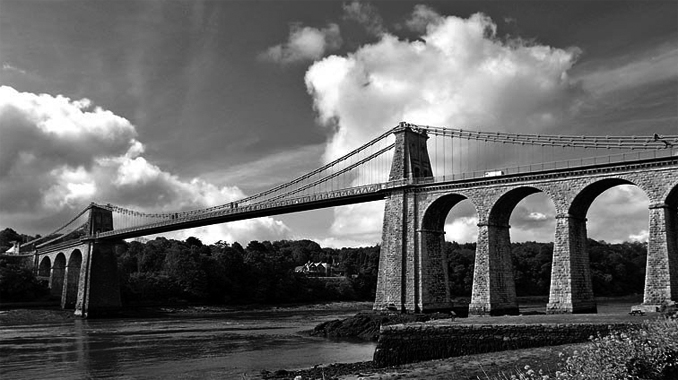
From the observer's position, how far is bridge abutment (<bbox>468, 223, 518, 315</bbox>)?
38281 millimetres

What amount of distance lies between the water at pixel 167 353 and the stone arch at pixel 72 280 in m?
35.4

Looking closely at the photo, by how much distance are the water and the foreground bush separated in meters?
15.1

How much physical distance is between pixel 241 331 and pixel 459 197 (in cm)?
1886

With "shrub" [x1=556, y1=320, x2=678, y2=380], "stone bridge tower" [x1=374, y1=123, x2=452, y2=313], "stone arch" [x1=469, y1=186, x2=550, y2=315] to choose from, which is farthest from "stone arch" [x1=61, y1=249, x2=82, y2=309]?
"shrub" [x1=556, y1=320, x2=678, y2=380]

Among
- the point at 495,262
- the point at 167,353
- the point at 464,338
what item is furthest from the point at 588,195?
the point at 167,353

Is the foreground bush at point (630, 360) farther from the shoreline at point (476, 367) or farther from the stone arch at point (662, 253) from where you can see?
the stone arch at point (662, 253)

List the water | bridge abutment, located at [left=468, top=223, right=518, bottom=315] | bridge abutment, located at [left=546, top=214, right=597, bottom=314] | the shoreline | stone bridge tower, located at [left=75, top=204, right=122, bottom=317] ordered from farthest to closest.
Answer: stone bridge tower, located at [left=75, top=204, right=122, bottom=317] < bridge abutment, located at [left=468, top=223, right=518, bottom=315] < bridge abutment, located at [left=546, top=214, right=597, bottom=314] < the water < the shoreline

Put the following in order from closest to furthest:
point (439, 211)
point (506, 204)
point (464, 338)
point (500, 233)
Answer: point (464, 338) < point (506, 204) < point (500, 233) < point (439, 211)

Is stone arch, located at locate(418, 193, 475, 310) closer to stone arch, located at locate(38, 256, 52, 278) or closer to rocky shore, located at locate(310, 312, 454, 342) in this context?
rocky shore, located at locate(310, 312, 454, 342)

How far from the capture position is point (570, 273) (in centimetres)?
3447

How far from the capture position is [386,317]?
1544 inches

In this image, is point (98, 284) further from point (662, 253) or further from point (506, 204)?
point (662, 253)

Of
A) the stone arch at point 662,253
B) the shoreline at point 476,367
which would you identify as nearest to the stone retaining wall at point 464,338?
the shoreline at point 476,367

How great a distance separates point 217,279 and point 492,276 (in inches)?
2292
